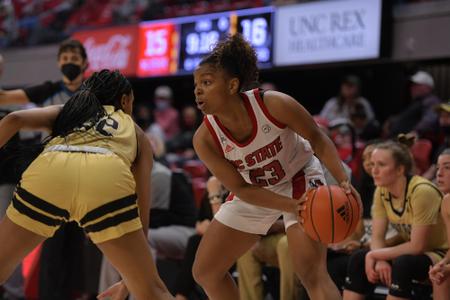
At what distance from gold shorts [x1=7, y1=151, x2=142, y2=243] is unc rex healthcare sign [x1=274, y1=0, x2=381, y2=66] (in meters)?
6.24

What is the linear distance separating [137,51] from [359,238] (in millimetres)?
7196

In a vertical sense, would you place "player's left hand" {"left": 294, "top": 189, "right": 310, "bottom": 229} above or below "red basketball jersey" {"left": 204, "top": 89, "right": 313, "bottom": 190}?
below

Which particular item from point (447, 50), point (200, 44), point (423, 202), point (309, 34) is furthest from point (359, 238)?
point (200, 44)

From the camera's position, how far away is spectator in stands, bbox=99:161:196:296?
20.7 feet

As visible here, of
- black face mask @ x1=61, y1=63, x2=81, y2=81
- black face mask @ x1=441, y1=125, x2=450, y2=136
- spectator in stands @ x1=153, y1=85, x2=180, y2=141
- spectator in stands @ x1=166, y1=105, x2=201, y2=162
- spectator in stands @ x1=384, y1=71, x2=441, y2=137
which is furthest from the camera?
spectator in stands @ x1=153, y1=85, x2=180, y2=141

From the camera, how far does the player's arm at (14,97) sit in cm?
561

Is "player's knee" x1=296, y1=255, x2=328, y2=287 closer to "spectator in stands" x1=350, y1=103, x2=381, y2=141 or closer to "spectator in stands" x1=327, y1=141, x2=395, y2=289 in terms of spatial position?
"spectator in stands" x1=327, y1=141, x2=395, y2=289

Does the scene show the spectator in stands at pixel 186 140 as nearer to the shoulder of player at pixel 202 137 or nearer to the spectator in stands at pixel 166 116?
the spectator in stands at pixel 166 116

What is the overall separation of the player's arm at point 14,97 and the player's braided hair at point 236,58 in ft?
7.43

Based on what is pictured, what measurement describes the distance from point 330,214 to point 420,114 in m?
4.61

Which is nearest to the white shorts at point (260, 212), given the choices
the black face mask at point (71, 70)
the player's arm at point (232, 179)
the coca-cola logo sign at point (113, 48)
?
the player's arm at point (232, 179)

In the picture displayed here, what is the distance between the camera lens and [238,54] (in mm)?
3912

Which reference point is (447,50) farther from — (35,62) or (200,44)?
(35,62)

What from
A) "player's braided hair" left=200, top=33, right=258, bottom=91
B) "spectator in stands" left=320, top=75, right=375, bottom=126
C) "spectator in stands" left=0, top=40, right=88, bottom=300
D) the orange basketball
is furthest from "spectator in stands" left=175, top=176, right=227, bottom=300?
"spectator in stands" left=320, top=75, right=375, bottom=126
